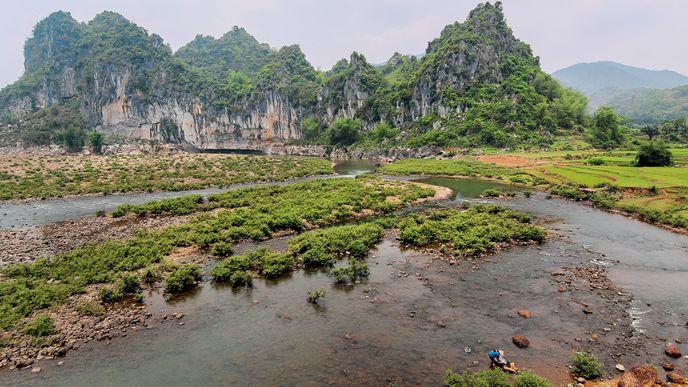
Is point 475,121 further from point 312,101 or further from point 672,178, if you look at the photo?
point 312,101

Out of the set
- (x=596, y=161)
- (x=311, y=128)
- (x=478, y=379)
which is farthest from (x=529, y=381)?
(x=311, y=128)

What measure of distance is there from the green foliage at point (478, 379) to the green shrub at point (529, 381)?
42 cm

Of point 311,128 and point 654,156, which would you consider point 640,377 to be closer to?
point 654,156

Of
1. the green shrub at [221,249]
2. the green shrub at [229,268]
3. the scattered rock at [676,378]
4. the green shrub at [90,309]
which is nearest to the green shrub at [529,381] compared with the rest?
the scattered rock at [676,378]

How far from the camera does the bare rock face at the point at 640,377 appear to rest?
13898mm

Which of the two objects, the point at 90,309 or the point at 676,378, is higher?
the point at 90,309

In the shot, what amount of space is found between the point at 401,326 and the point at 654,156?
6614cm

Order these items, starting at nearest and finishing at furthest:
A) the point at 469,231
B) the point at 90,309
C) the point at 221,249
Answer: the point at 90,309 → the point at 221,249 → the point at 469,231

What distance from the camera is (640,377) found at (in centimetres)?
1410

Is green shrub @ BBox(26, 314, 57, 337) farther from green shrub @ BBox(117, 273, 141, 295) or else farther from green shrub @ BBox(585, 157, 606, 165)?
green shrub @ BBox(585, 157, 606, 165)

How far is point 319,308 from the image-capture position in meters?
21.4

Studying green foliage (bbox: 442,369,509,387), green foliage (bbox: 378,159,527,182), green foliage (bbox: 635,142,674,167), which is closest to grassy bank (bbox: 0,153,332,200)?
green foliage (bbox: 378,159,527,182)

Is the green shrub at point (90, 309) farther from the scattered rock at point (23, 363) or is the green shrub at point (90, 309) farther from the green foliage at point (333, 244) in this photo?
the green foliage at point (333, 244)

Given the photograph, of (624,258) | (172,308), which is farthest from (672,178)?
(172,308)
